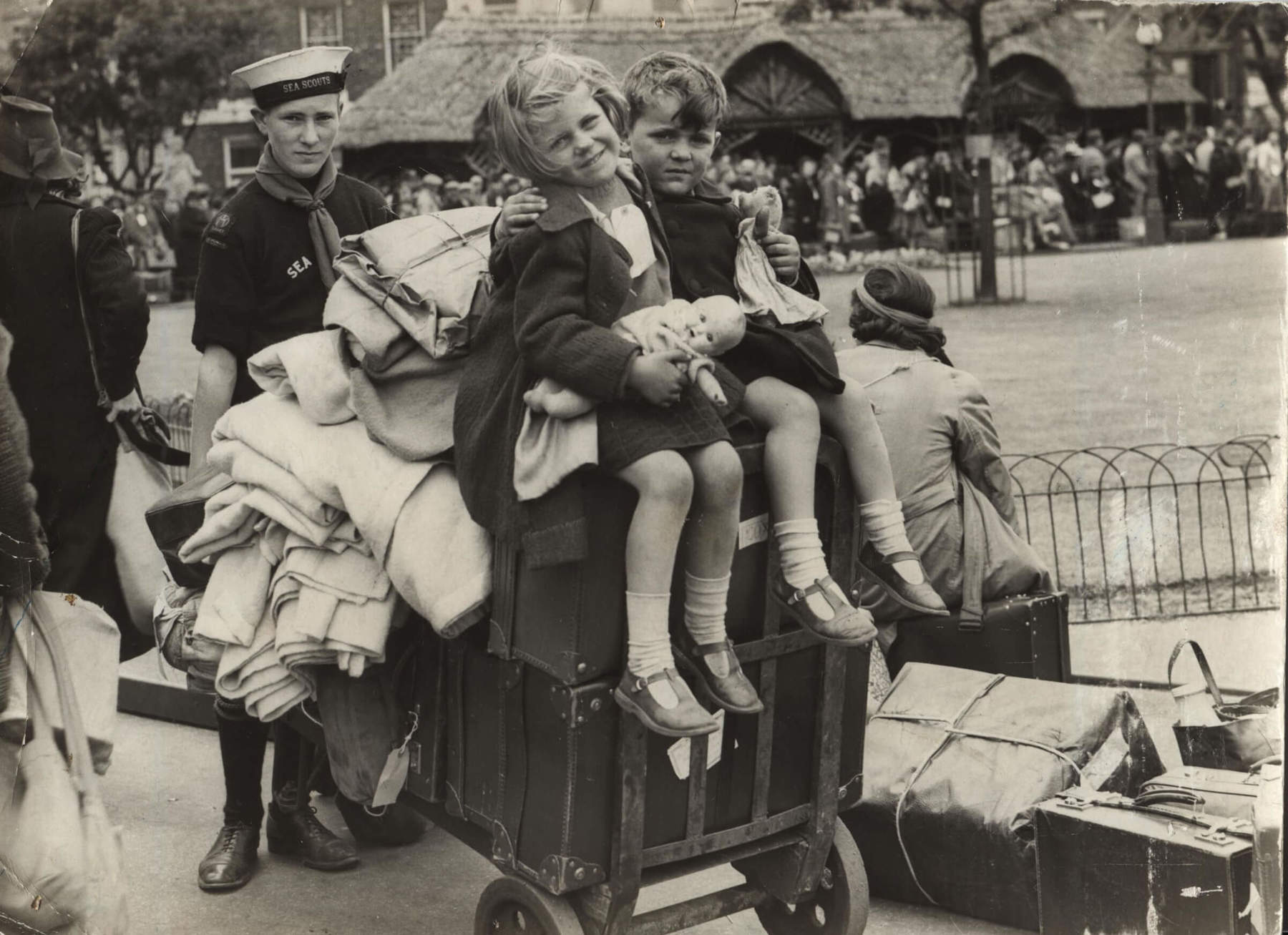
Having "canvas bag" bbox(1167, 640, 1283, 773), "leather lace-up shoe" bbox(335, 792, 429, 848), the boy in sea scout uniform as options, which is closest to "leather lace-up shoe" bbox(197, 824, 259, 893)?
the boy in sea scout uniform

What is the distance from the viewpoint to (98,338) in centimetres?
445

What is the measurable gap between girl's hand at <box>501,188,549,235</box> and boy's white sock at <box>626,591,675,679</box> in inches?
31.6

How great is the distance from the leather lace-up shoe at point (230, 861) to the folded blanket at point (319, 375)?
163cm

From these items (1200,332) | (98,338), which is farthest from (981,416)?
(98,338)

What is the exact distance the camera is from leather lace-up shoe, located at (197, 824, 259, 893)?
13.7 ft

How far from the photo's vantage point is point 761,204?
335 cm

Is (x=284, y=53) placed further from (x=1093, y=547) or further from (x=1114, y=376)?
(x=1114, y=376)

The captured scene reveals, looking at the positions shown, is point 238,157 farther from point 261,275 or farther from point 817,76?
point 261,275

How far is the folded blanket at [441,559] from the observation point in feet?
9.80

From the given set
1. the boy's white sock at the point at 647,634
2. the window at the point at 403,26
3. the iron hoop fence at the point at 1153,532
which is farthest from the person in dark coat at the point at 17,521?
the iron hoop fence at the point at 1153,532

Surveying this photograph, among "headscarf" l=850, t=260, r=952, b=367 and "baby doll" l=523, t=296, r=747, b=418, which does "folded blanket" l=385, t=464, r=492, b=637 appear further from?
"headscarf" l=850, t=260, r=952, b=367

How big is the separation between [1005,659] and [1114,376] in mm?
8412

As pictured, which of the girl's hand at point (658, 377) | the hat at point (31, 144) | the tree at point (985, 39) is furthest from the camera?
the tree at point (985, 39)

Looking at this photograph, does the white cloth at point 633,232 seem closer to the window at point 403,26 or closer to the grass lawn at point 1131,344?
the grass lawn at point 1131,344
